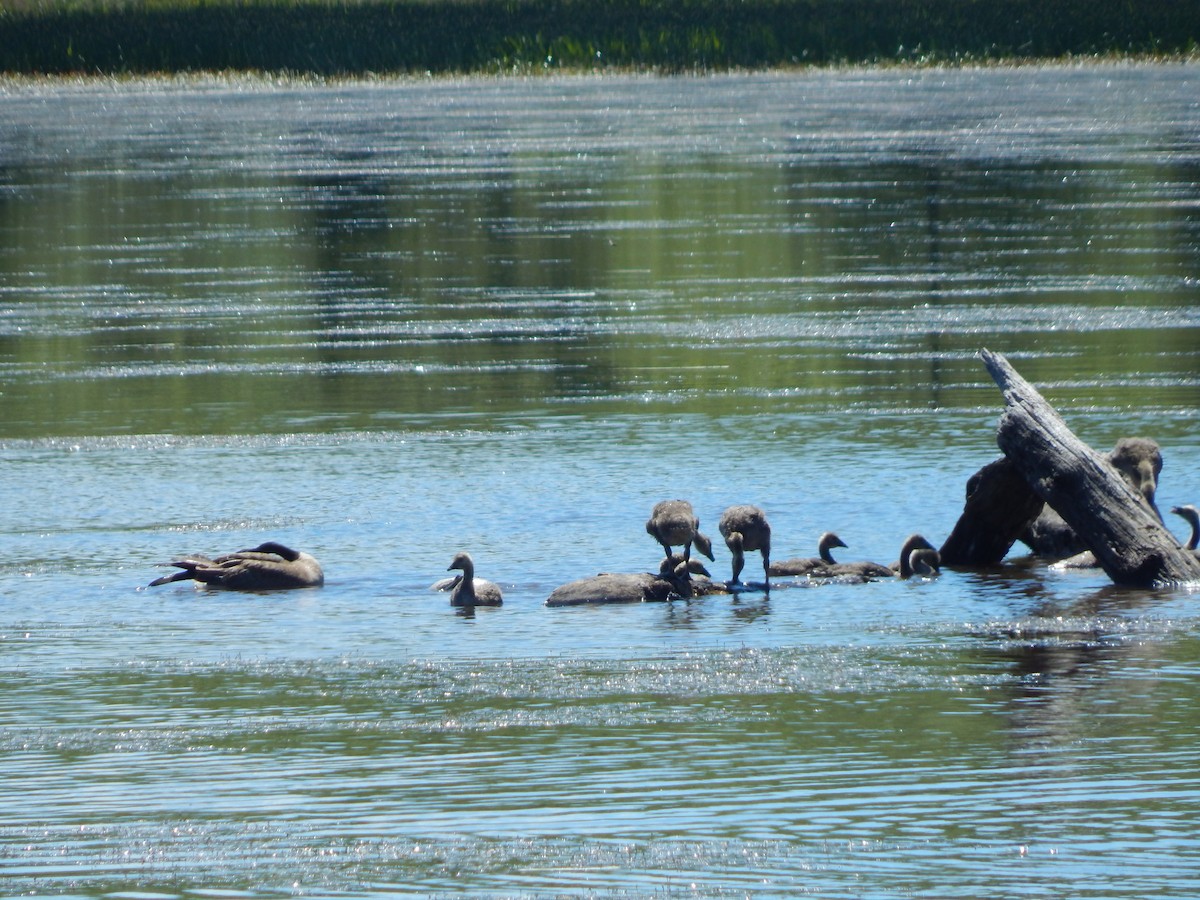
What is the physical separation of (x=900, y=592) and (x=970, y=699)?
2453 mm

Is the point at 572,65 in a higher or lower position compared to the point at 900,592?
higher

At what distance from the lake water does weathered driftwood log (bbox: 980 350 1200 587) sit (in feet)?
1.24

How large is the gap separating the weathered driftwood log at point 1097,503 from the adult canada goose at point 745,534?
1.41 m

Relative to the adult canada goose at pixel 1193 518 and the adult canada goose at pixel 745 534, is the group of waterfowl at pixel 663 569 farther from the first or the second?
the adult canada goose at pixel 1193 518

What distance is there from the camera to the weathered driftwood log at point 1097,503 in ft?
38.3

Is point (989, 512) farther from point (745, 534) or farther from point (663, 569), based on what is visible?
point (663, 569)

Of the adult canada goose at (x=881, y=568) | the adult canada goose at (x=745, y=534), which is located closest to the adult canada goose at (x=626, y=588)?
the adult canada goose at (x=745, y=534)

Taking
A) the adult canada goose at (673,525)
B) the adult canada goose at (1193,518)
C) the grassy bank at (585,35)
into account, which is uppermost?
the grassy bank at (585,35)

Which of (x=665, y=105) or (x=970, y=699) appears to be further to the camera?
(x=665, y=105)

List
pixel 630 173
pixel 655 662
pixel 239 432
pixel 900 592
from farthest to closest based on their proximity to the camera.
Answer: pixel 630 173 < pixel 239 432 < pixel 900 592 < pixel 655 662

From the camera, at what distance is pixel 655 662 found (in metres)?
10.2

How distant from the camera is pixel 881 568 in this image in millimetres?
12117

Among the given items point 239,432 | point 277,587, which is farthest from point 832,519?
point 239,432

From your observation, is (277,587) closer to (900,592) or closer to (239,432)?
(900,592)
